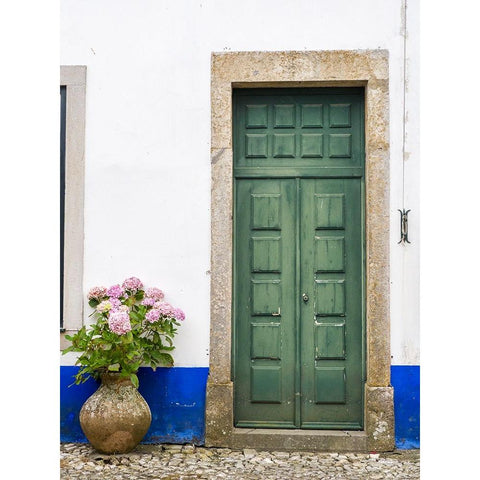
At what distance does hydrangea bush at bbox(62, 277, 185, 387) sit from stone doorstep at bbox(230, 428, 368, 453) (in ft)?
2.76

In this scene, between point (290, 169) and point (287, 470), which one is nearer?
point (287, 470)

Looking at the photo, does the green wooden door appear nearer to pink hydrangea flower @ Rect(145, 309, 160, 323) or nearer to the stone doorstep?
the stone doorstep

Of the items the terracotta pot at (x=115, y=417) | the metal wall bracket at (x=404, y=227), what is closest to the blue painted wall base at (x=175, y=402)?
the terracotta pot at (x=115, y=417)

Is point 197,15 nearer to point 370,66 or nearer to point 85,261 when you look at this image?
point 370,66

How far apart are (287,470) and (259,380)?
2.92 ft

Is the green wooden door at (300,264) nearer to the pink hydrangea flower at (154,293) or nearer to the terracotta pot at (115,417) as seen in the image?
the pink hydrangea flower at (154,293)

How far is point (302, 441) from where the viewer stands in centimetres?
503

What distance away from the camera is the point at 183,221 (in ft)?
16.9

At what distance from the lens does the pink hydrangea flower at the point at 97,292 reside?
200 inches

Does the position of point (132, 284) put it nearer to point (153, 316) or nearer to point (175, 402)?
point (153, 316)

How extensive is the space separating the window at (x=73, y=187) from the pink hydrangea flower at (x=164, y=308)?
0.71 m

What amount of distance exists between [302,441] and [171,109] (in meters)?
2.80

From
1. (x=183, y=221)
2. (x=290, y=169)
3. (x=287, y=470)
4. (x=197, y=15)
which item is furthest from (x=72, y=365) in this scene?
(x=197, y=15)

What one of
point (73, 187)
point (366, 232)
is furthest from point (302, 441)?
point (73, 187)
